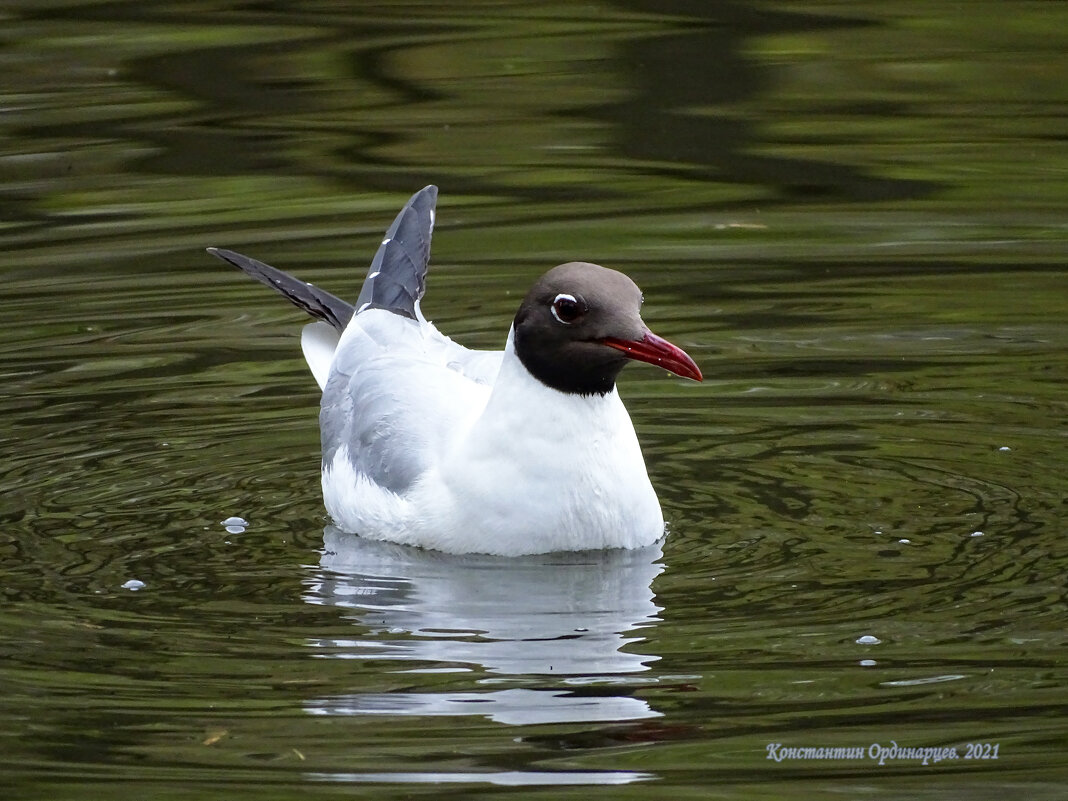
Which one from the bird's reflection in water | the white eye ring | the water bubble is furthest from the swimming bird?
the water bubble

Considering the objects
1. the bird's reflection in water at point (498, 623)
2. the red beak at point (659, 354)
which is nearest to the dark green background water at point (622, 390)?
the bird's reflection in water at point (498, 623)

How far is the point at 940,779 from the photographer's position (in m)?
5.76

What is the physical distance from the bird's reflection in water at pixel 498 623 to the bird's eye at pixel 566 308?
0.90 m

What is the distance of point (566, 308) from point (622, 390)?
2.59 m

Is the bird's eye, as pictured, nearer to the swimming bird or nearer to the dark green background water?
the swimming bird

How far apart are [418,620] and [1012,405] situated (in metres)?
3.40

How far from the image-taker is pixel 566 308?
7555 mm

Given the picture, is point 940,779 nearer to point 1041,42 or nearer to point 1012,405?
point 1012,405

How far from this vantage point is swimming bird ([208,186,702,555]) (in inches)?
299

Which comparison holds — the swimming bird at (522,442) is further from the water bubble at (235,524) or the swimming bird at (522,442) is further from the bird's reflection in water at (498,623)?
the water bubble at (235,524)

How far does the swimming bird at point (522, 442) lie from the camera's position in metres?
7.58

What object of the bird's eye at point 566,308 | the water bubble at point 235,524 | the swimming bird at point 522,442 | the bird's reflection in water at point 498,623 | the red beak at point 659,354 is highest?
the bird's eye at point 566,308

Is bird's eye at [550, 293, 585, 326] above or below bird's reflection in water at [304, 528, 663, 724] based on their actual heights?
above

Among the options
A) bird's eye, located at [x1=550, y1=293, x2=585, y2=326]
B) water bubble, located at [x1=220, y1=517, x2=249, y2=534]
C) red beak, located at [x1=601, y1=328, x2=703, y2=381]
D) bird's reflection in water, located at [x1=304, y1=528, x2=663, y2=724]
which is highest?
bird's eye, located at [x1=550, y1=293, x2=585, y2=326]
